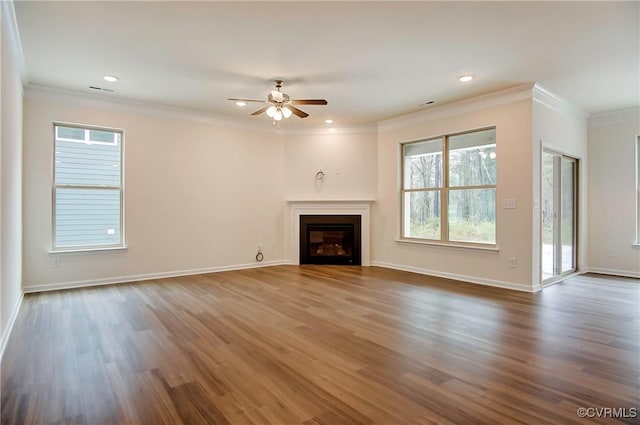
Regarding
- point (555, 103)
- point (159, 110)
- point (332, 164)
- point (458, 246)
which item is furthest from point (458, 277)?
point (159, 110)

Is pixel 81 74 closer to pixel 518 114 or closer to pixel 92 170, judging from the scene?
pixel 92 170

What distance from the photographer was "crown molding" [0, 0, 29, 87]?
2678 mm

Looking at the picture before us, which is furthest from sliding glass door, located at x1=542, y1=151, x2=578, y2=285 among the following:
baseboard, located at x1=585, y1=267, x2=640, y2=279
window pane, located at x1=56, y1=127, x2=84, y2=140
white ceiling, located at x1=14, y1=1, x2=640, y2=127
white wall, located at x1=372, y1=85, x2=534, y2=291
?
window pane, located at x1=56, y1=127, x2=84, y2=140

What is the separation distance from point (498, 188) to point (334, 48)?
3134mm

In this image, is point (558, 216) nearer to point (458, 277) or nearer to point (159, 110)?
point (458, 277)

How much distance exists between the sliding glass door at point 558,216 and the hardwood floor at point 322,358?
39.1 inches

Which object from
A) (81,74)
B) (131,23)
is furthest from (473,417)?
(81,74)

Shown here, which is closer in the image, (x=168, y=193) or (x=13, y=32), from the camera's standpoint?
(x=13, y=32)

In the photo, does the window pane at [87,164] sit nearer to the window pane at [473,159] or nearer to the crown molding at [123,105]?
the crown molding at [123,105]

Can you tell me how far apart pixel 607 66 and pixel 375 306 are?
386 cm

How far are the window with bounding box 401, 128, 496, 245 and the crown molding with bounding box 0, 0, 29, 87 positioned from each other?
5.40m

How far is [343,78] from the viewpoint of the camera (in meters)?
4.34

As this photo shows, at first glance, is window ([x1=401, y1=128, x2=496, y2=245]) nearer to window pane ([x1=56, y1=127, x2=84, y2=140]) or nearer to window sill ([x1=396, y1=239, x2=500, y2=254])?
window sill ([x1=396, y1=239, x2=500, y2=254])

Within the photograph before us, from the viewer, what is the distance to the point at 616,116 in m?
5.80
